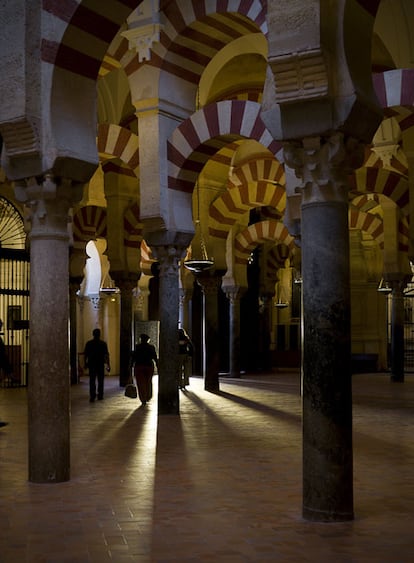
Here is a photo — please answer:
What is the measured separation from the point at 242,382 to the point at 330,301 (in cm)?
1085

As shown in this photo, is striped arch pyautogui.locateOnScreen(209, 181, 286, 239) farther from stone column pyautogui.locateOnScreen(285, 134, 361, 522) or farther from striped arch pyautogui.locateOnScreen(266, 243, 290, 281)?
stone column pyautogui.locateOnScreen(285, 134, 361, 522)

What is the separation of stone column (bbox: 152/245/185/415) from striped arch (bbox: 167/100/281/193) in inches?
32.6

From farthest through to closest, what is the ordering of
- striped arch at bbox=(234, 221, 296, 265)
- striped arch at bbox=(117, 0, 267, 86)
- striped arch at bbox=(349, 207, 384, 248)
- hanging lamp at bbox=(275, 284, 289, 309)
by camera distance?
hanging lamp at bbox=(275, 284, 289, 309) → striped arch at bbox=(234, 221, 296, 265) → striped arch at bbox=(349, 207, 384, 248) → striped arch at bbox=(117, 0, 267, 86)

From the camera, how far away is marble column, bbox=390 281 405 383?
47.1ft

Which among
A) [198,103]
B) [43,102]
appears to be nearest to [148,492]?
[43,102]

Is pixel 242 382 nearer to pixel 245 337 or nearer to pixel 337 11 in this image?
pixel 245 337

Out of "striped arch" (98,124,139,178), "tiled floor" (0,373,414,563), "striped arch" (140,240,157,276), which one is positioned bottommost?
"tiled floor" (0,373,414,563)

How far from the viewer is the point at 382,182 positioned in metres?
12.1

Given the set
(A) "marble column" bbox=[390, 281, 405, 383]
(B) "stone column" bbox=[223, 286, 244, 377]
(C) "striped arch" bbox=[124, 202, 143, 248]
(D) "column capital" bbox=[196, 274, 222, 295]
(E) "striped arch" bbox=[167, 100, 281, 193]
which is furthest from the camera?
(B) "stone column" bbox=[223, 286, 244, 377]

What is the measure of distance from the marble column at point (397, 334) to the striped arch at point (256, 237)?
2.57 metres

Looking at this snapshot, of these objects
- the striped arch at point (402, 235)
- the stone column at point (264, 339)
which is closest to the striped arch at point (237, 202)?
the striped arch at point (402, 235)

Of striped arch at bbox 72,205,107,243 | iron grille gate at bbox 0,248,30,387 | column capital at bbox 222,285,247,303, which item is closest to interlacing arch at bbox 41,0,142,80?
iron grille gate at bbox 0,248,30,387

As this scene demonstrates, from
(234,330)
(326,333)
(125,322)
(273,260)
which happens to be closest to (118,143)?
(125,322)

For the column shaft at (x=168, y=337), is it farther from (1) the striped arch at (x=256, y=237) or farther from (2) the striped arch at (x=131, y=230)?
(1) the striped arch at (x=256, y=237)
